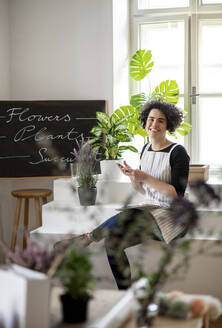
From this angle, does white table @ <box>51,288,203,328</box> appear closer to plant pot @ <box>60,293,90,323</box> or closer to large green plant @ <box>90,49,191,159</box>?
plant pot @ <box>60,293,90,323</box>

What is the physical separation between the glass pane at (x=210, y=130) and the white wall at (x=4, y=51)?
5.92ft

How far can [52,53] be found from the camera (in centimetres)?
479

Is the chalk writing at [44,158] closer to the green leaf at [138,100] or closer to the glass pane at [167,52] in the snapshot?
the green leaf at [138,100]

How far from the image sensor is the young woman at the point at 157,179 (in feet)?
10.6

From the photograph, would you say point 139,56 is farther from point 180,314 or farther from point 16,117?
point 180,314

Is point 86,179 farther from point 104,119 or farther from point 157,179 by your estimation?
point 157,179

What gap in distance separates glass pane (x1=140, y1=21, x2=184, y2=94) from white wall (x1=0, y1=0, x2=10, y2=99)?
1.31 meters

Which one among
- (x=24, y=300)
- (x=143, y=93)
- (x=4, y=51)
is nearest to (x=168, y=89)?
(x=143, y=93)

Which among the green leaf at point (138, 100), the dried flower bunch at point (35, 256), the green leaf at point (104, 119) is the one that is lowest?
the dried flower bunch at point (35, 256)

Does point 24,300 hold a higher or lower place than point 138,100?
lower

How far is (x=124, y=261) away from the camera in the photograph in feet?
10.7

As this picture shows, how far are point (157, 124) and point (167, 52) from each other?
1626 millimetres

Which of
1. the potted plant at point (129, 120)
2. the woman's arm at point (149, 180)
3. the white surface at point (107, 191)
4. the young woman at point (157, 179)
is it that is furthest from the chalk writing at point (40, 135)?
the woman's arm at point (149, 180)

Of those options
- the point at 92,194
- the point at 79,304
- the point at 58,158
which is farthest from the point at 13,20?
the point at 79,304
